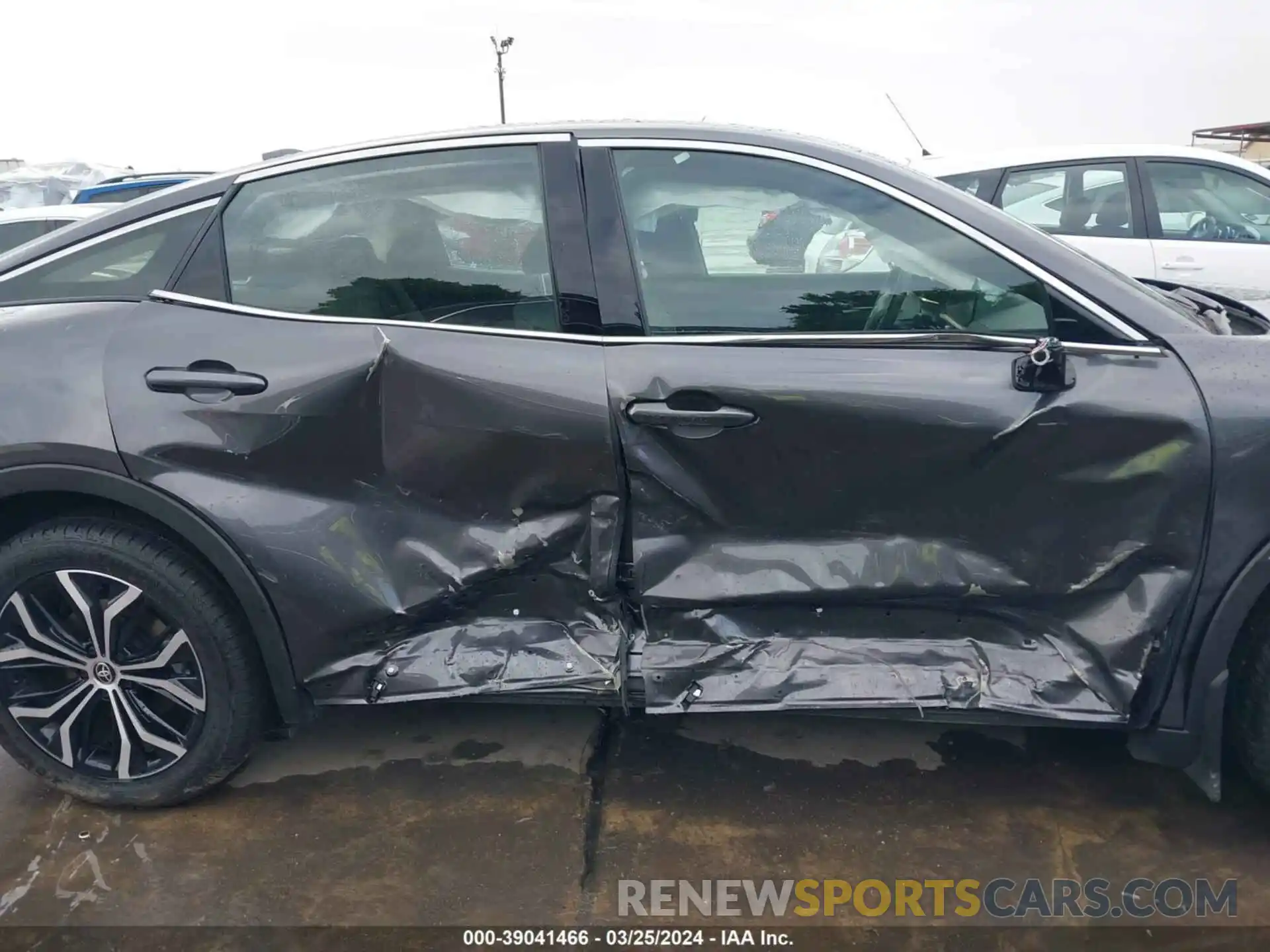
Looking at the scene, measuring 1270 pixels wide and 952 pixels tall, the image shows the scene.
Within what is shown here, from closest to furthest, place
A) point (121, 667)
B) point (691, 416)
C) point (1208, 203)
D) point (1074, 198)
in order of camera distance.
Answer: point (691, 416) < point (121, 667) < point (1208, 203) < point (1074, 198)

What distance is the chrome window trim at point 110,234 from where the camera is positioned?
2.47m

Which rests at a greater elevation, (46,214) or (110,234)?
(110,234)

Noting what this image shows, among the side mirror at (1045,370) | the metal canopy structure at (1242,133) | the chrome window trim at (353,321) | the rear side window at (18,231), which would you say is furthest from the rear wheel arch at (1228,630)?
the metal canopy structure at (1242,133)

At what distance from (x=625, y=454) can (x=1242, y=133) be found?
1843 centimetres

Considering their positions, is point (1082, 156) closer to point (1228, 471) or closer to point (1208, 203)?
point (1208, 203)

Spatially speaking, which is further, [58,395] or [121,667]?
[121,667]

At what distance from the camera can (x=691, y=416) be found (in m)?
2.23

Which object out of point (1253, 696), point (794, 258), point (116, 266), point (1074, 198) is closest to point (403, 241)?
point (116, 266)

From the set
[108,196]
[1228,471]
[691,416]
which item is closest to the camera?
[1228,471]

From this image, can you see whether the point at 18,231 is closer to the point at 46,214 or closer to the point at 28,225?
the point at 28,225

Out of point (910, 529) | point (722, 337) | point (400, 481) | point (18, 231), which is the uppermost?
point (722, 337)

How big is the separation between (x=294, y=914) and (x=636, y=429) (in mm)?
1416

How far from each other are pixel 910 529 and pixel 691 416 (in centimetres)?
60

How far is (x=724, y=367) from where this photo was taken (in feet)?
→ 7.34
